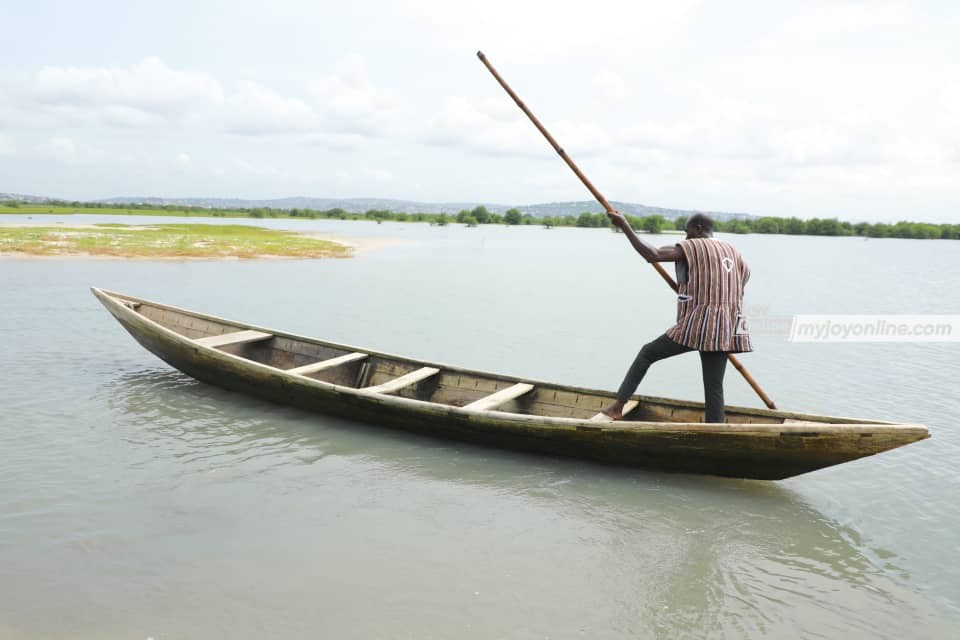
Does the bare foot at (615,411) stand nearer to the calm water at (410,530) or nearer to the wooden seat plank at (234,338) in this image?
the calm water at (410,530)

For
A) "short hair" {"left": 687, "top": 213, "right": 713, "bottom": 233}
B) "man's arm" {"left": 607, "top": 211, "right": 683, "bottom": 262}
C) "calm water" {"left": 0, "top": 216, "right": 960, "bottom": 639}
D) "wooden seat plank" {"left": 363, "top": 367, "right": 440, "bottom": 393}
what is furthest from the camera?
"wooden seat plank" {"left": 363, "top": 367, "right": 440, "bottom": 393}

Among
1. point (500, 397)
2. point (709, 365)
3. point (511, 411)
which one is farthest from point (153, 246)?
point (709, 365)

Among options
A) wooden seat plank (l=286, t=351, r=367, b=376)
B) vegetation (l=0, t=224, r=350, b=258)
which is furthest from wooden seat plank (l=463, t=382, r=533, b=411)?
vegetation (l=0, t=224, r=350, b=258)

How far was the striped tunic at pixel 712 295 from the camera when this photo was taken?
5539mm

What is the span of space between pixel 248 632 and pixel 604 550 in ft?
8.45

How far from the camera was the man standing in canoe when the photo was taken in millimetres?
5539

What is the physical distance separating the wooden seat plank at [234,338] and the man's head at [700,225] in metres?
6.07

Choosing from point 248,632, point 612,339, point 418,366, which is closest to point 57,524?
point 248,632

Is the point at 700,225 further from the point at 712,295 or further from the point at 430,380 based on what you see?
the point at 430,380

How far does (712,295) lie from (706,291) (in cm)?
6

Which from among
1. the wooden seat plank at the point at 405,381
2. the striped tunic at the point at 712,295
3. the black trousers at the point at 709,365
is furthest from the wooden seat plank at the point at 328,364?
the striped tunic at the point at 712,295

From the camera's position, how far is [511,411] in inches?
283

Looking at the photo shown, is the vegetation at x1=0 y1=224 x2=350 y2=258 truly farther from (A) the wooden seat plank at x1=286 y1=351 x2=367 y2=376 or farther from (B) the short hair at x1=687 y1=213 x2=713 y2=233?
(B) the short hair at x1=687 y1=213 x2=713 y2=233

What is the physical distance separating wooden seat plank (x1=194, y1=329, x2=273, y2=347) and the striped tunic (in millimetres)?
5976
